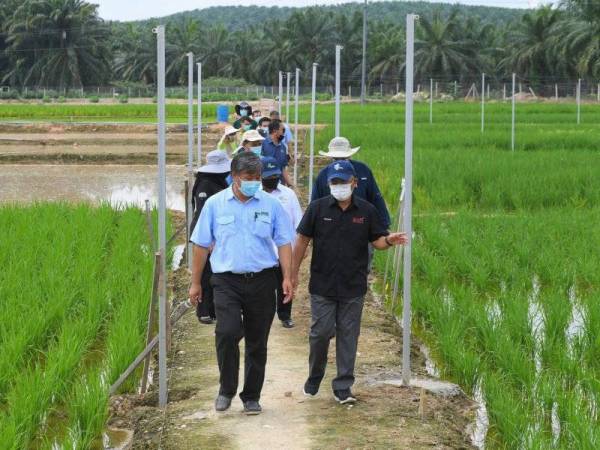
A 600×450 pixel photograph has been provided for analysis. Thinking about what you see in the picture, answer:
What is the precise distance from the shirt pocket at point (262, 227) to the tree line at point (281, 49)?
55.9 m

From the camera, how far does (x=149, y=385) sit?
23.1 ft

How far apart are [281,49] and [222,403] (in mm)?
70612

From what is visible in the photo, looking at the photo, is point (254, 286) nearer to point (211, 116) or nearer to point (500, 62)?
point (211, 116)

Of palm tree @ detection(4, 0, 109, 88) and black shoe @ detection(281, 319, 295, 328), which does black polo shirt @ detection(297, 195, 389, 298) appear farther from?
palm tree @ detection(4, 0, 109, 88)

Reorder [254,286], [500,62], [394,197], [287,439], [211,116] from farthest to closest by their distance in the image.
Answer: [500,62], [211,116], [394,197], [254,286], [287,439]

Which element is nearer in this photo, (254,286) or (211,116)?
(254,286)

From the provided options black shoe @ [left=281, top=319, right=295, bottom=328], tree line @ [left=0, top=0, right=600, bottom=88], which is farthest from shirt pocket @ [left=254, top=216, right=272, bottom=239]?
tree line @ [left=0, top=0, right=600, bottom=88]

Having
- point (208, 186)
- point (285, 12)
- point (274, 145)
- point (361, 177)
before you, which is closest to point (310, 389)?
point (361, 177)

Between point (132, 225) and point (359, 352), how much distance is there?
17.9 ft

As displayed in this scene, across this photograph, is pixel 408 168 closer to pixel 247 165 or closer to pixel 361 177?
pixel 361 177

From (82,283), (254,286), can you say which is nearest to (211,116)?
(82,283)

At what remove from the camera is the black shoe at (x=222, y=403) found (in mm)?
5926

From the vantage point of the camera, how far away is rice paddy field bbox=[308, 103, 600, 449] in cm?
584

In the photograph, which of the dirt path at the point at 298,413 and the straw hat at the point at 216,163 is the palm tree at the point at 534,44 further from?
the dirt path at the point at 298,413
